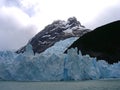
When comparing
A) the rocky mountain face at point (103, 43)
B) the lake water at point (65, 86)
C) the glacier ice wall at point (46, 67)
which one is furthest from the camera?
Result: the rocky mountain face at point (103, 43)

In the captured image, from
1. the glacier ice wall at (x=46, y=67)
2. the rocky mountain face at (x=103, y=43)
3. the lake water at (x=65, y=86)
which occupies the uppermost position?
the rocky mountain face at (x=103, y=43)

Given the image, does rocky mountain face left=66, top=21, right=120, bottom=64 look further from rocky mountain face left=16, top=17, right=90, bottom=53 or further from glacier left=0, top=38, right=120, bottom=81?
rocky mountain face left=16, top=17, right=90, bottom=53

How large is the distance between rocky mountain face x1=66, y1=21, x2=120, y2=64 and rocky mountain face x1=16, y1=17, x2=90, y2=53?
46.6m

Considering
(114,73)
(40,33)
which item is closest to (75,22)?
(40,33)

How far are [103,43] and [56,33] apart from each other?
60867mm

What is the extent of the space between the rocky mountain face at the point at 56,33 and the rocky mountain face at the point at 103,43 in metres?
46.6

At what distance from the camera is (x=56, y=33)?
443 ft

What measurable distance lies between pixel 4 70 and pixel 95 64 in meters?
13.1

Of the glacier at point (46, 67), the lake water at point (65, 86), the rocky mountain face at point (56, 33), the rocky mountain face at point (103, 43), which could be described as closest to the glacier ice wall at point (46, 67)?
the glacier at point (46, 67)

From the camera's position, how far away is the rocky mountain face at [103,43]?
69375 millimetres

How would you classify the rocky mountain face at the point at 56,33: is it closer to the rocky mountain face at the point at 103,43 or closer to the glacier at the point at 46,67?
the rocky mountain face at the point at 103,43

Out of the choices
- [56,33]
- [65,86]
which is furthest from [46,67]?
[56,33]

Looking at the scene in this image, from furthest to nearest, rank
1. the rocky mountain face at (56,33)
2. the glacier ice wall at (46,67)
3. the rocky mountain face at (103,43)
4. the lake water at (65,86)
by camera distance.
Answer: the rocky mountain face at (56,33), the rocky mountain face at (103,43), the glacier ice wall at (46,67), the lake water at (65,86)

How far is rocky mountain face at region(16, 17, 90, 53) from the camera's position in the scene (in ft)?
421
